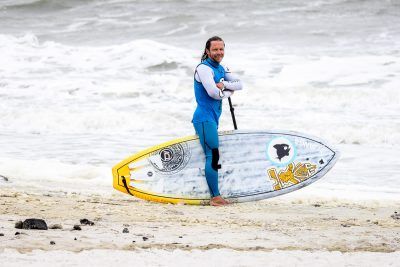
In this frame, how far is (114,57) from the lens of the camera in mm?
20000

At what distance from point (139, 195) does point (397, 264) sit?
3283mm

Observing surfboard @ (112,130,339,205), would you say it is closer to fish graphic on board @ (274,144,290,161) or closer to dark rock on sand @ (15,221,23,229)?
fish graphic on board @ (274,144,290,161)

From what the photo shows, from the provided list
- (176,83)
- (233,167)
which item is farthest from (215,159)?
(176,83)

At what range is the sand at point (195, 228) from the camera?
411 cm

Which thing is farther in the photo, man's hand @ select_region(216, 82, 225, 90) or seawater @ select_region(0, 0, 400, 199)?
seawater @ select_region(0, 0, 400, 199)

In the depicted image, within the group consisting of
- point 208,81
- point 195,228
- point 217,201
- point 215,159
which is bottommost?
point 195,228

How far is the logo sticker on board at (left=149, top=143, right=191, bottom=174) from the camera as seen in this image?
6883 millimetres

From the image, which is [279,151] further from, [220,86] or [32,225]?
[32,225]

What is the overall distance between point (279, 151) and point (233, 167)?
46 cm

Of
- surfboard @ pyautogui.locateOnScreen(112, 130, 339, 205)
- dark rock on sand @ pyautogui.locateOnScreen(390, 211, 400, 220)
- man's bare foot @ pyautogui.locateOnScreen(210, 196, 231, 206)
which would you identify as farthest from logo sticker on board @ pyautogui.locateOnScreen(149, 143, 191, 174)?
dark rock on sand @ pyautogui.locateOnScreen(390, 211, 400, 220)

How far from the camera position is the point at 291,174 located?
698cm

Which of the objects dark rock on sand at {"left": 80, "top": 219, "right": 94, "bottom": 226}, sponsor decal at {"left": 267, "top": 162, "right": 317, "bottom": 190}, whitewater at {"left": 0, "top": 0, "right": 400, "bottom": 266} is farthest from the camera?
whitewater at {"left": 0, "top": 0, "right": 400, "bottom": 266}

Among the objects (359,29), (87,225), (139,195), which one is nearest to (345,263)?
(87,225)

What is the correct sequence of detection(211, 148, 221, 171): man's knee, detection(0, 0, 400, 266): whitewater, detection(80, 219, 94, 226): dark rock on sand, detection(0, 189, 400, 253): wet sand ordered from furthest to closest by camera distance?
detection(0, 0, 400, 266): whitewater
detection(211, 148, 221, 171): man's knee
detection(80, 219, 94, 226): dark rock on sand
detection(0, 189, 400, 253): wet sand
